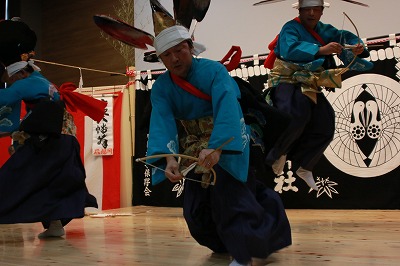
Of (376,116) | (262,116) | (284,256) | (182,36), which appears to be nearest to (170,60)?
(182,36)

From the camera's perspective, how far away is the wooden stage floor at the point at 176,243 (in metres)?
2.09

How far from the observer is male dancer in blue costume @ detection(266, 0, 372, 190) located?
311 cm

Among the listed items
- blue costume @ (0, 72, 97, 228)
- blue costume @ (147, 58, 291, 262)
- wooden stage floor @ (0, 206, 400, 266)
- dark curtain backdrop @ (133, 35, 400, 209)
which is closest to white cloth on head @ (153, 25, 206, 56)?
blue costume @ (147, 58, 291, 262)

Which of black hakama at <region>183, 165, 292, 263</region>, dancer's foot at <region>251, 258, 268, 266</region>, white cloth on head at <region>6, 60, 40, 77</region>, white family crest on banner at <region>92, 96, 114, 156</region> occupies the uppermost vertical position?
white cloth on head at <region>6, 60, 40, 77</region>

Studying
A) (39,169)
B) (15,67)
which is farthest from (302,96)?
(15,67)

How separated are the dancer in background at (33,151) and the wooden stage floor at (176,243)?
201 millimetres

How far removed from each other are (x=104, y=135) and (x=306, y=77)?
298 cm

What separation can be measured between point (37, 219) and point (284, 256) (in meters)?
1.56

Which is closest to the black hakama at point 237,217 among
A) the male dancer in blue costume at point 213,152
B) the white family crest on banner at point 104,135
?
the male dancer in blue costume at point 213,152

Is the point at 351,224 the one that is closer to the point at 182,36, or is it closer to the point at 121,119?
the point at 182,36

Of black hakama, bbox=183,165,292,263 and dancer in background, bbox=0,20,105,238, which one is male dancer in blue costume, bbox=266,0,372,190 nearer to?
black hakama, bbox=183,165,292,263

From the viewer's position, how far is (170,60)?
196cm

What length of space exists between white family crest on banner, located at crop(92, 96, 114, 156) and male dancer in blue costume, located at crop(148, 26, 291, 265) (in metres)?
3.45

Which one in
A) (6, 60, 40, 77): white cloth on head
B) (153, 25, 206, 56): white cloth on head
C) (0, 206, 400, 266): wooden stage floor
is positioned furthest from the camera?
(6, 60, 40, 77): white cloth on head
